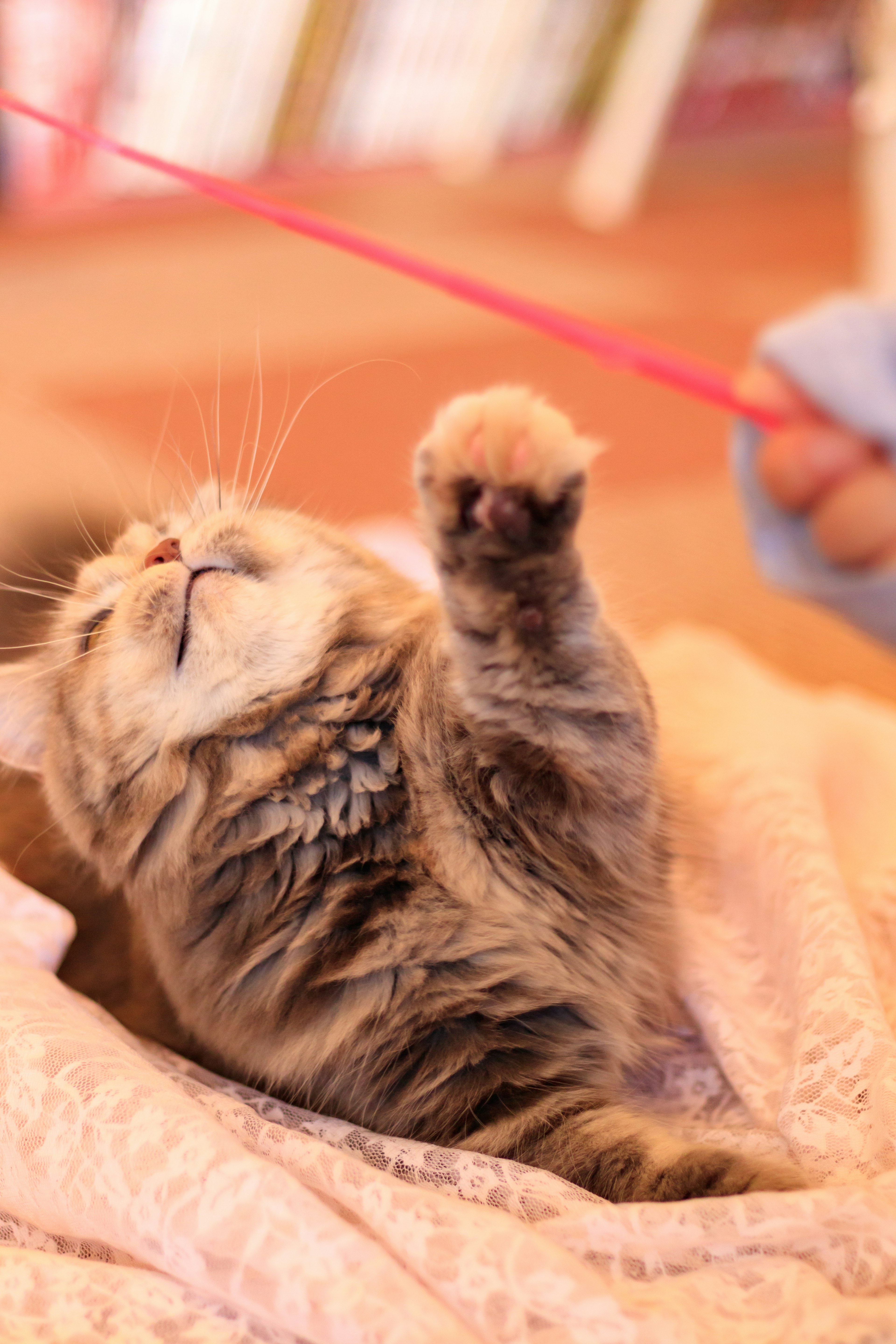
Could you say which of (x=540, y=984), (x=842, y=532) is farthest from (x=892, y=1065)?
(x=842, y=532)

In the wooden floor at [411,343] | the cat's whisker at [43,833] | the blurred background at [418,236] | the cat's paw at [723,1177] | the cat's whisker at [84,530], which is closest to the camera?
the cat's paw at [723,1177]

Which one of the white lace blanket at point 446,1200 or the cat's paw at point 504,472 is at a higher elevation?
the cat's paw at point 504,472

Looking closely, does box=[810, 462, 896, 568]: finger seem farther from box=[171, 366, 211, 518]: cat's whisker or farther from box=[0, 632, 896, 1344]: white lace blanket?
box=[171, 366, 211, 518]: cat's whisker

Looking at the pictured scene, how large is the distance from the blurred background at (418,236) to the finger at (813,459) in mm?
807

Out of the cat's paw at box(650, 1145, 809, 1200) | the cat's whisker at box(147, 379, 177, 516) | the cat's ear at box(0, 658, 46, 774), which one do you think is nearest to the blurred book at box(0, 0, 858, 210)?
the cat's whisker at box(147, 379, 177, 516)

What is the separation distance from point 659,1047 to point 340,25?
3893mm

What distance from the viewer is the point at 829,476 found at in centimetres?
63

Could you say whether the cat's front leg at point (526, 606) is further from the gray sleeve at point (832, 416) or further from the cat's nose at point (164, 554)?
the cat's nose at point (164, 554)

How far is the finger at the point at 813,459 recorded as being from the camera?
2.04 feet

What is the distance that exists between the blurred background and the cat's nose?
1.18ft

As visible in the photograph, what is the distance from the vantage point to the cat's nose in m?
1.12

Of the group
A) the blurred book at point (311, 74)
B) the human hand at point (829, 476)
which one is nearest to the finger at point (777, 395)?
the human hand at point (829, 476)

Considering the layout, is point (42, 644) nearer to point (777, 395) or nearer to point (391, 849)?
point (391, 849)

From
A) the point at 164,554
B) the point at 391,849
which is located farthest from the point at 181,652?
the point at 391,849
